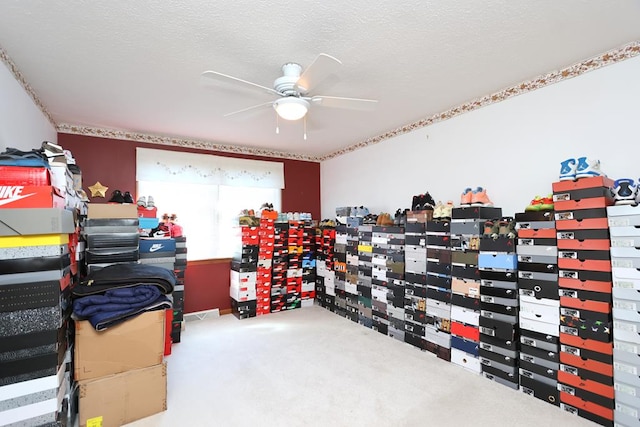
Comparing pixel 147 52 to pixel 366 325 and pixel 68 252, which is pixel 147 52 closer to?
pixel 68 252

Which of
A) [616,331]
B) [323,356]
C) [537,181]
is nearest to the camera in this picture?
[616,331]

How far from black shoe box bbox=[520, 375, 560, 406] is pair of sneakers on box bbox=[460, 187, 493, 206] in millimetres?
1451

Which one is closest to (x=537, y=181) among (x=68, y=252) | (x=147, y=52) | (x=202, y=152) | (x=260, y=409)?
(x=260, y=409)

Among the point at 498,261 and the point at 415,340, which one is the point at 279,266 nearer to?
the point at 415,340

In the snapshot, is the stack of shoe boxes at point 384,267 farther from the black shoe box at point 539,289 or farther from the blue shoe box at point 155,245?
the blue shoe box at point 155,245

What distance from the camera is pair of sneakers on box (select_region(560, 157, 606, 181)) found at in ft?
7.16

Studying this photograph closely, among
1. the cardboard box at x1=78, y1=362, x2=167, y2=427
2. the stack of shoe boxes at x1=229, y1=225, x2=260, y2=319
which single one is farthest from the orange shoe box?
the stack of shoe boxes at x1=229, y1=225, x2=260, y2=319

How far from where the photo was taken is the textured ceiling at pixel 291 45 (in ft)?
5.77

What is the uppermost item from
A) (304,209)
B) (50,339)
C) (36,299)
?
(304,209)

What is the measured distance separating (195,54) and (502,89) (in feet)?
8.61

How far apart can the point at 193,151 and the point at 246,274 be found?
76.1 inches

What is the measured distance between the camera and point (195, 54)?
2193mm

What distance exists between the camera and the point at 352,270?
425 centimetres

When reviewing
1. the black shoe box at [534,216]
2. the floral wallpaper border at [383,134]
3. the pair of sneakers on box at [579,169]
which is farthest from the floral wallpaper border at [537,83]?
the black shoe box at [534,216]
